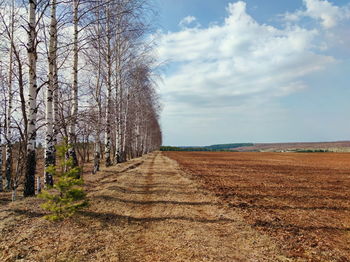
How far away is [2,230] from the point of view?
16.9ft

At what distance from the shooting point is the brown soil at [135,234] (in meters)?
4.32

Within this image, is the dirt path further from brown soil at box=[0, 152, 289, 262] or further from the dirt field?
the dirt field

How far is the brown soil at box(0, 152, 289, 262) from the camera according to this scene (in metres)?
4.32

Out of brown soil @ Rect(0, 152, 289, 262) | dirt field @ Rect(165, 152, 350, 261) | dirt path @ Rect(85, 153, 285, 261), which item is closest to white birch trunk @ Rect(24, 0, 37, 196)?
brown soil @ Rect(0, 152, 289, 262)

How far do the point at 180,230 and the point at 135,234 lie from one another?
3.58 feet

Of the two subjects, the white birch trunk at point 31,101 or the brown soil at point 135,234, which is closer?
the brown soil at point 135,234

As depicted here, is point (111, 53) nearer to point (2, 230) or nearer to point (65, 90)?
point (65, 90)

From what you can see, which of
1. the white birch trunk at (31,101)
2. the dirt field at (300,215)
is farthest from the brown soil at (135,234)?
the white birch trunk at (31,101)

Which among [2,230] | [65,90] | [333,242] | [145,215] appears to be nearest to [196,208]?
[145,215]

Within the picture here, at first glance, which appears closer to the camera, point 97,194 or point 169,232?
point 169,232

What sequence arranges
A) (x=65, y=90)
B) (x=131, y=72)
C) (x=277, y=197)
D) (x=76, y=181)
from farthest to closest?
(x=131, y=72), (x=65, y=90), (x=277, y=197), (x=76, y=181)

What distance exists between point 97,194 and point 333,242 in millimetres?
7324

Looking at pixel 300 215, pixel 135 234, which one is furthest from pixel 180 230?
pixel 300 215

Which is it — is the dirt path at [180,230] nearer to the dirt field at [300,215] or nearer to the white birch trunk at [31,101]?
the dirt field at [300,215]
